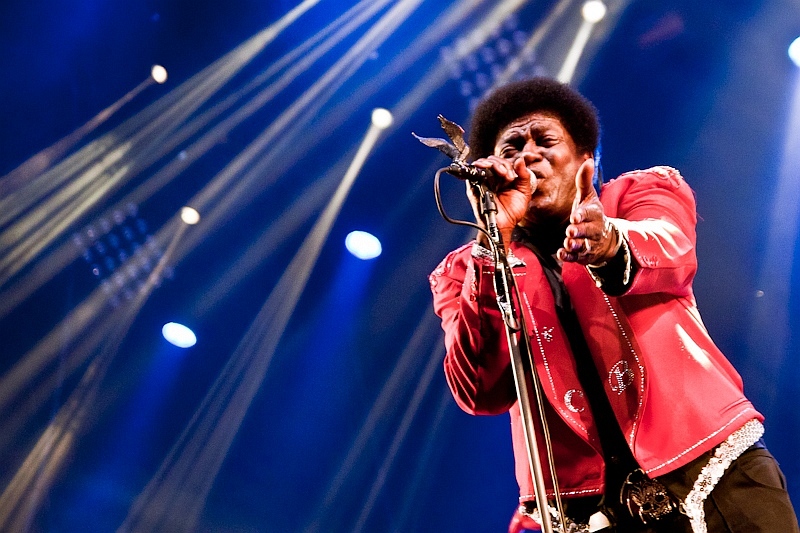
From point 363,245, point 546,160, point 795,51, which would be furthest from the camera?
point 363,245

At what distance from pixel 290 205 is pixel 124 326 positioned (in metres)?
1.53

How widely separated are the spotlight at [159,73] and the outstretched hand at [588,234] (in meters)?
3.97

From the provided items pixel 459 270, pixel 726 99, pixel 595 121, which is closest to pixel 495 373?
pixel 459 270

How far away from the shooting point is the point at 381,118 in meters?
4.99

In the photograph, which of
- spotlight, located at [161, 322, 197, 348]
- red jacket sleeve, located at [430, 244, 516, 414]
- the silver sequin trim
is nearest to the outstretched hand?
red jacket sleeve, located at [430, 244, 516, 414]

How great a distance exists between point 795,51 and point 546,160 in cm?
311

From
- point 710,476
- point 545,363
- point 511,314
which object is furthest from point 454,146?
point 710,476

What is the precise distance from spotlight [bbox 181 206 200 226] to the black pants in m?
4.23

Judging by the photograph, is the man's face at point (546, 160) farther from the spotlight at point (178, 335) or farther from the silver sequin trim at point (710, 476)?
the spotlight at point (178, 335)

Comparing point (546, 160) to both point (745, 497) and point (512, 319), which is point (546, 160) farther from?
point (745, 497)

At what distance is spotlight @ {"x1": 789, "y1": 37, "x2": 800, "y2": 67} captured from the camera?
411cm

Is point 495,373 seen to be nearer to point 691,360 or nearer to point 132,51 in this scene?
point 691,360

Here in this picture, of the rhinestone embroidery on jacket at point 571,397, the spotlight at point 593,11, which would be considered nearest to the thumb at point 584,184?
the rhinestone embroidery on jacket at point 571,397

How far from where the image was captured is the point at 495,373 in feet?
5.72
